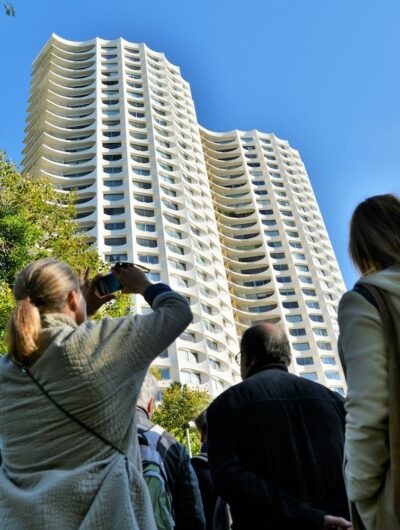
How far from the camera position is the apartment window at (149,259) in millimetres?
51400

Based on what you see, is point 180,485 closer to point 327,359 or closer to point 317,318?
point 327,359

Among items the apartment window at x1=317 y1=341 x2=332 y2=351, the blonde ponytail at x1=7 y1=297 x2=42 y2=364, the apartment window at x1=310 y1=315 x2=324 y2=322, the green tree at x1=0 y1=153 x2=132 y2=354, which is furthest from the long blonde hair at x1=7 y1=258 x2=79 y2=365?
the apartment window at x1=310 y1=315 x2=324 y2=322

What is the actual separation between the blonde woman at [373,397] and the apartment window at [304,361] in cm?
6400

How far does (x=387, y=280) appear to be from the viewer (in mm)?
1619

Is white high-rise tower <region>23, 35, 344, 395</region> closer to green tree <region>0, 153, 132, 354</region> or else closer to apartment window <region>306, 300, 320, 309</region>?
apartment window <region>306, 300, 320, 309</region>

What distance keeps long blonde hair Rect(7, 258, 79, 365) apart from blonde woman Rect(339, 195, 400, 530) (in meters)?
1.18

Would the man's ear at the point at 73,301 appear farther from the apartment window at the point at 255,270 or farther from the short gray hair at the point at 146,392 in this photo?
the apartment window at the point at 255,270

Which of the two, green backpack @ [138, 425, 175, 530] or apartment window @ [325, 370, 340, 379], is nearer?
green backpack @ [138, 425, 175, 530]

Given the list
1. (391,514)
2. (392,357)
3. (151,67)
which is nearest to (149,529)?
(391,514)

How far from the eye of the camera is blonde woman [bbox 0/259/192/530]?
4.94 feet

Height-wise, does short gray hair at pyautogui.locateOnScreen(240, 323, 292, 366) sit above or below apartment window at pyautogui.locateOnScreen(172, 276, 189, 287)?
below

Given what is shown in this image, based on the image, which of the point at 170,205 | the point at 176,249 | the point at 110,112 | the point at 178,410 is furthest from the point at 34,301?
the point at 110,112

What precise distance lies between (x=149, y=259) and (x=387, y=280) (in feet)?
167

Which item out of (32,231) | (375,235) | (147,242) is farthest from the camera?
(147,242)
